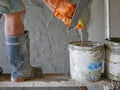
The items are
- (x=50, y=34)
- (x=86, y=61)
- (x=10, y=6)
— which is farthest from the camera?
(x=50, y=34)

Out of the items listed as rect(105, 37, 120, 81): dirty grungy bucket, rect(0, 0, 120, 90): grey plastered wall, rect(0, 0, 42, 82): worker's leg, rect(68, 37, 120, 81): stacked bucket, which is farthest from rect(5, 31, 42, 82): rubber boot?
rect(0, 0, 120, 90): grey plastered wall

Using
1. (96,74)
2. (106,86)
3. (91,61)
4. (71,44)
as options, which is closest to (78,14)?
(71,44)

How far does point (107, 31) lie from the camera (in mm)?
2354

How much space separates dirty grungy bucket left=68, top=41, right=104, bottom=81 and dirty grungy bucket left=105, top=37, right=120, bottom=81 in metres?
0.05

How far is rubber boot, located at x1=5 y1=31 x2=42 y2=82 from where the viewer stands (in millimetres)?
1572

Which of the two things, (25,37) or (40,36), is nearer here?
(25,37)

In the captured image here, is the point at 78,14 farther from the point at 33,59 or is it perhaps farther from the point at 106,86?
the point at 33,59

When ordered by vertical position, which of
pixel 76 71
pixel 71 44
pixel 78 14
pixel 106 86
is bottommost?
pixel 106 86

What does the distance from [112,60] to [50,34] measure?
0.93m

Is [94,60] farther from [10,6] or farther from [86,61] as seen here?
[10,6]

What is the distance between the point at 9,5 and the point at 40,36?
96 cm

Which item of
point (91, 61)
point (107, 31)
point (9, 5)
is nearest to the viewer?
point (9, 5)

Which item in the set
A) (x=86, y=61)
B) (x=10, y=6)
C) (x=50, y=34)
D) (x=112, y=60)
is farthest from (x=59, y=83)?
(x=50, y=34)

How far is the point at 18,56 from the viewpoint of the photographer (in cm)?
159
